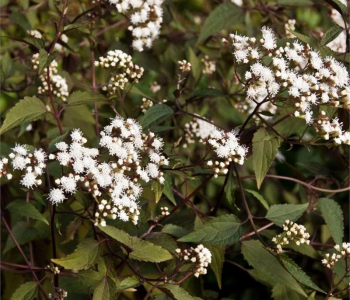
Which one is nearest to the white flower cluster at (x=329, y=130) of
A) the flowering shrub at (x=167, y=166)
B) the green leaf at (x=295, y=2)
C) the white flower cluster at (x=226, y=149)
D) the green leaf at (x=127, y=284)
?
the flowering shrub at (x=167, y=166)

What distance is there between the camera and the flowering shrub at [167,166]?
1.21m

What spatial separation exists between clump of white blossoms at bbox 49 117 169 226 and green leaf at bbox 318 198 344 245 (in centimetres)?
51

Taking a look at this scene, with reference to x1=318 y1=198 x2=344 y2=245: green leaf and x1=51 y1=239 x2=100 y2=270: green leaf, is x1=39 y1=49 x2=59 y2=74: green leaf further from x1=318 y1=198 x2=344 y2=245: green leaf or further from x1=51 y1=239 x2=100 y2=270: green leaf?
x1=318 y1=198 x2=344 y2=245: green leaf

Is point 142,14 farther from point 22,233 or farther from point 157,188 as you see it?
point 22,233

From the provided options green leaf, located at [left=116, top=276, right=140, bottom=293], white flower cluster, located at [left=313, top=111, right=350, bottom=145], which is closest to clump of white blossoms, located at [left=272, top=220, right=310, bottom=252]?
white flower cluster, located at [left=313, top=111, right=350, bottom=145]

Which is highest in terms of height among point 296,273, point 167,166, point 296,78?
point 296,78

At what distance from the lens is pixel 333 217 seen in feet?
4.99

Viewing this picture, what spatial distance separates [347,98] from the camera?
1266 mm

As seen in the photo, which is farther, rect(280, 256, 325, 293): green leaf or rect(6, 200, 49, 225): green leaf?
rect(6, 200, 49, 225): green leaf

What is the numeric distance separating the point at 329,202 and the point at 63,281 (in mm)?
741

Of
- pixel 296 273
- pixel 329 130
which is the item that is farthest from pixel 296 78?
pixel 296 273

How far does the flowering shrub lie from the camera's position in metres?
1.21

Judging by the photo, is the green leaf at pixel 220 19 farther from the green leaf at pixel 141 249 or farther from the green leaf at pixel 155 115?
the green leaf at pixel 141 249

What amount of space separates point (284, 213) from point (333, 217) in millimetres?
217
